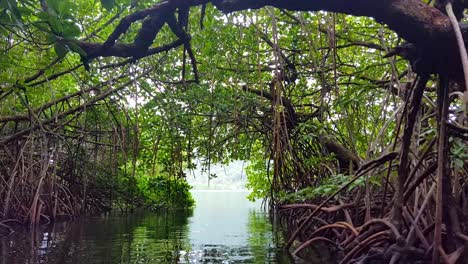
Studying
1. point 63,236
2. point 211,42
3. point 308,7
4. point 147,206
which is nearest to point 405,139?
point 308,7

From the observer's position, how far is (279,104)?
18.9 feet

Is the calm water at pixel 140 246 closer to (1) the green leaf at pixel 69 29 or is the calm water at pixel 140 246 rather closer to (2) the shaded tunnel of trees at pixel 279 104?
(2) the shaded tunnel of trees at pixel 279 104

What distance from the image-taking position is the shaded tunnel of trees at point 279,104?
2693 mm

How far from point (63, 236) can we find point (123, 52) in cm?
392

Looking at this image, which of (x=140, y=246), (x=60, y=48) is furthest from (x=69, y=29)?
(x=140, y=246)

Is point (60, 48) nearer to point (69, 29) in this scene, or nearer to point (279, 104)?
point (69, 29)

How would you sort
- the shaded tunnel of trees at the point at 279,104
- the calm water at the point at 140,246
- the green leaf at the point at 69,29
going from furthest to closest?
the calm water at the point at 140,246 < the shaded tunnel of trees at the point at 279,104 < the green leaf at the point at 69,29

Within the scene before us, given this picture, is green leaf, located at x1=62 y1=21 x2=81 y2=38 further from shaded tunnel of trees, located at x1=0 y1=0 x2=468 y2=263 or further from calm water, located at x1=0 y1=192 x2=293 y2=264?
calm water, located at x1=0 y1=192 x2=293 y2=264

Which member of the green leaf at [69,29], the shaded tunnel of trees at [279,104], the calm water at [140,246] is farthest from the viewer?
the calm water at [140,246]

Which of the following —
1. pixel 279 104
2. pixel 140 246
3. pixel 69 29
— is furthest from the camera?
pixel 279 104

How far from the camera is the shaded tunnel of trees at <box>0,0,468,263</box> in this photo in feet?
8.84

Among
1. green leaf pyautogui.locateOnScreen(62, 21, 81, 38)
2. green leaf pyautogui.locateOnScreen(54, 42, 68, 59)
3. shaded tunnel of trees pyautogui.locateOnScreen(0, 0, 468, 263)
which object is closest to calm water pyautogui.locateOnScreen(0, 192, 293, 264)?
shaded tunnel of trees pyautogui.locateOnScreen(0, 0, 468, 263)

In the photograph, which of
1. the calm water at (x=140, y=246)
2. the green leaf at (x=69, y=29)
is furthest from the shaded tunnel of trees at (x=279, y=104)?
the calm water at (x=140, y=246)

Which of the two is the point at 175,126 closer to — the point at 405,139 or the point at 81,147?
the point at 81,147
